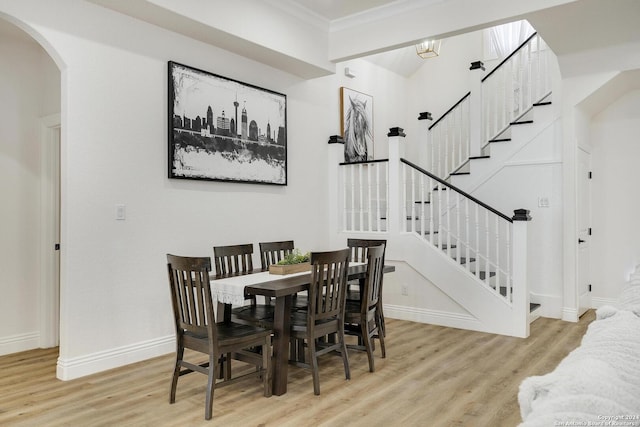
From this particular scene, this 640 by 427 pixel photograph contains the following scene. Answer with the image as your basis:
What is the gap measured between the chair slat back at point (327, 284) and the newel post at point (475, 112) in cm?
376

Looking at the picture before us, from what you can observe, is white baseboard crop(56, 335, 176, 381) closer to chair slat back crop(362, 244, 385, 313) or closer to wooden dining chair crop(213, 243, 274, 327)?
wooden dining chair crop(213, 243, 274, 327)

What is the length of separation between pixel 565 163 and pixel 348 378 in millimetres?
3639

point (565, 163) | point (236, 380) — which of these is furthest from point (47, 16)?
point (565, 163)

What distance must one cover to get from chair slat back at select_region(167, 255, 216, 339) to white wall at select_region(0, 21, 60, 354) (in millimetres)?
2193

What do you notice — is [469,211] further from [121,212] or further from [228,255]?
[121,212]

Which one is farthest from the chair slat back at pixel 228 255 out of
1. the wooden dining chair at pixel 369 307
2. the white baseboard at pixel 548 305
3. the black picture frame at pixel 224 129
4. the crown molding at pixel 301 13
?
the white baseboard at pixel 548 305

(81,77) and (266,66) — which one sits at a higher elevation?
(266,66)

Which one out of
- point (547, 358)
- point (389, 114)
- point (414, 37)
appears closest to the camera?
point (547, 358)

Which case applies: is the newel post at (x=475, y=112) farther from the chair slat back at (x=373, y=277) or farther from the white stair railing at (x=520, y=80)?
the chair slat back at (x=373, y=277)

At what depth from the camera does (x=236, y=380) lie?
Result: 9.98ft

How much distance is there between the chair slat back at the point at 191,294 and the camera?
9.12ft

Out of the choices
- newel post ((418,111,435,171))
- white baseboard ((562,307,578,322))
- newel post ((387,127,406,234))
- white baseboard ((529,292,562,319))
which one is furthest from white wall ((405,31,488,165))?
white baseboard ((562,307,578,322))

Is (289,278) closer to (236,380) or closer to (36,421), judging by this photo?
(236,380)

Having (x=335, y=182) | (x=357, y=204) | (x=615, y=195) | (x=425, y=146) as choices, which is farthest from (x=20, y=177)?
(x=615, y=195)
